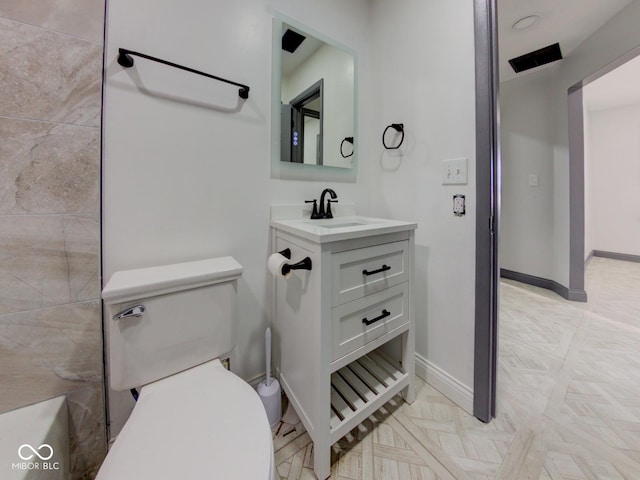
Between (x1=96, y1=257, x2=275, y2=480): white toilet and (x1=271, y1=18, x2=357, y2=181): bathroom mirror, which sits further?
(x1=271, y1=18, x2=357, y2=181): bathroom mirror

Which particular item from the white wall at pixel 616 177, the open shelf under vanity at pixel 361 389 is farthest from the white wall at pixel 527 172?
the open shelf under vanity at pixel 361 389

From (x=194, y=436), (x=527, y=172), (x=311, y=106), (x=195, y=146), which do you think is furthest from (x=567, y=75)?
(x=194, y=436)

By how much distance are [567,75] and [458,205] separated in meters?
2.54

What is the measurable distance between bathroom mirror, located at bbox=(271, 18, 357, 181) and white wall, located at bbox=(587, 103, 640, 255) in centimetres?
435

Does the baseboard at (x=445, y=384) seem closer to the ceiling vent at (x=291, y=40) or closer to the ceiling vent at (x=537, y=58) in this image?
the ceiling vent at (x=291, y=40)

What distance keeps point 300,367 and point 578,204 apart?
3.04 meters

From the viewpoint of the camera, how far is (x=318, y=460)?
0.88m

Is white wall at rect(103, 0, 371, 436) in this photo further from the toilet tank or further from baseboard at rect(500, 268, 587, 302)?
baseboard at rect(500, 268, 587, 302)

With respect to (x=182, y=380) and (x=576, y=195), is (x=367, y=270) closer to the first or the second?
(x=182, y=380)

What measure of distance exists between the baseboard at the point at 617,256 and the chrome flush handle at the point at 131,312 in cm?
606

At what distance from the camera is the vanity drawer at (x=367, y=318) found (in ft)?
3.05

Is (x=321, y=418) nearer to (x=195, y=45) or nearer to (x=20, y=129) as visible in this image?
(x=20, y=129)

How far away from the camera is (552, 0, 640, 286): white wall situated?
177cm

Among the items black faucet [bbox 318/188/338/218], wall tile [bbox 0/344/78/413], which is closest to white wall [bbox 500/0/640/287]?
black faucet [bbox 318/188/338/218]
